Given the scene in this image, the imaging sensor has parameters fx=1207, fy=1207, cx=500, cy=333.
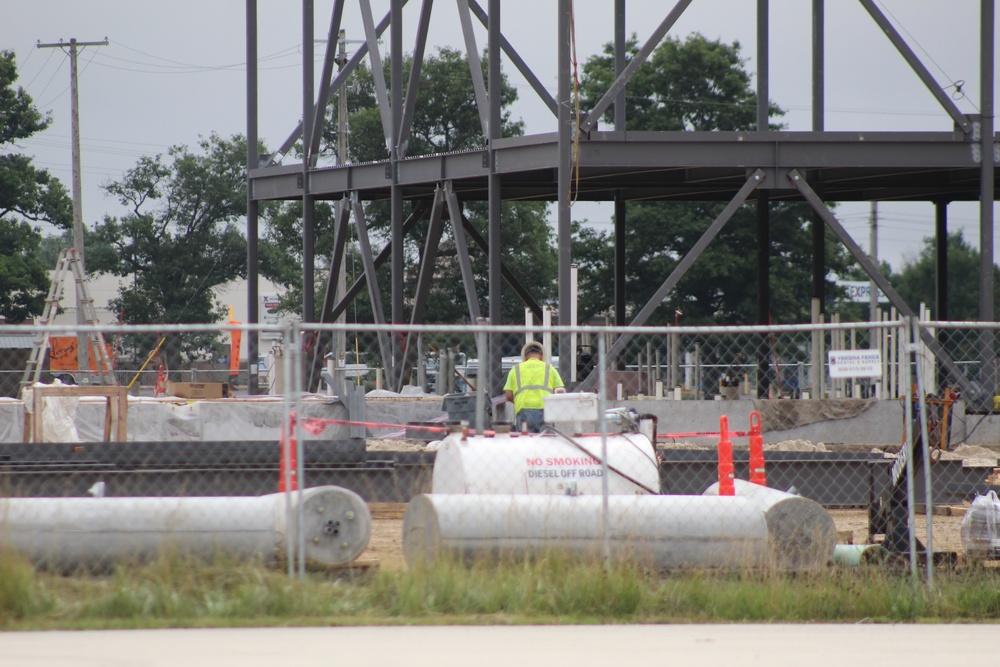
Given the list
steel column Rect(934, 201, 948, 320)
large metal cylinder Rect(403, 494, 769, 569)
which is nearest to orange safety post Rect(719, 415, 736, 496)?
large metal cylinder Rect(403, 494, 769, 569)

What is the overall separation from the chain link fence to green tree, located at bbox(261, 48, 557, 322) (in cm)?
2552

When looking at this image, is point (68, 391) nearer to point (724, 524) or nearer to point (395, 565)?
point (395, 565)

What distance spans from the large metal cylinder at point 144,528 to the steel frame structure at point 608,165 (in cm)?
953

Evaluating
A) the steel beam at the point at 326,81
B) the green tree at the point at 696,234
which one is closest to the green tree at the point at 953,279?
the green tree at the point at 696,234

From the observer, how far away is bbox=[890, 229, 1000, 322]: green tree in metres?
80.5

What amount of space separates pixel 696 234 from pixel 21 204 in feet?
94.3

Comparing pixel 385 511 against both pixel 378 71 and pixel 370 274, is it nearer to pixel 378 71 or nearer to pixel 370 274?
pixel 370 274

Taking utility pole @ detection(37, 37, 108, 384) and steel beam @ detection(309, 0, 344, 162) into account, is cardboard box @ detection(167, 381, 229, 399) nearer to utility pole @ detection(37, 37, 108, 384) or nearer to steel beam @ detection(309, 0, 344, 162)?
steel beam @ detection(309, 0, 344, 162)

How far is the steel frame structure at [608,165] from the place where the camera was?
21.2m

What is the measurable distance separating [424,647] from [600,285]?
1820 inches

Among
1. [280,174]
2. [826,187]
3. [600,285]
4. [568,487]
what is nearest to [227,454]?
[568,487]

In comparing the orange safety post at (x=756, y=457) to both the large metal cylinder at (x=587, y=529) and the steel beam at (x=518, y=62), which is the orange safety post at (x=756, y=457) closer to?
the large metal cylinder at (x=587, y=529)

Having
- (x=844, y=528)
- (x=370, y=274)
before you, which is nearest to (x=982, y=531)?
(x=844, y=528)

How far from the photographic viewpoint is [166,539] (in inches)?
328
